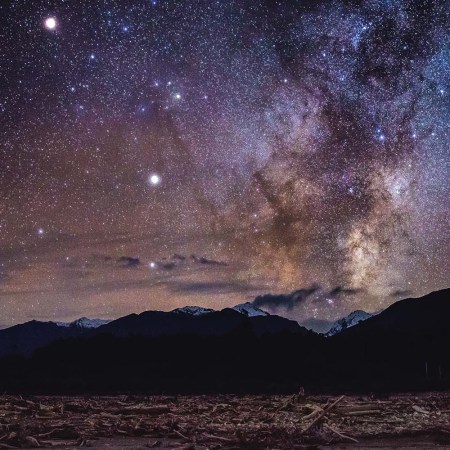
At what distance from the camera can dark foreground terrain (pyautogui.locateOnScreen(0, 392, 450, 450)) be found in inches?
400

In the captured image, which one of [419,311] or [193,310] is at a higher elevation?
[193,310]

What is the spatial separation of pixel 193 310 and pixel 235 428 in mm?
173972

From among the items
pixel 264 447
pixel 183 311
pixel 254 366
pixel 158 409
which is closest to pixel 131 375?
pixel 254 366

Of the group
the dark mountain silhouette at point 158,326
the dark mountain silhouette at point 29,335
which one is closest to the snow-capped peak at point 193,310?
the dark mountain silhouette at point 158,326

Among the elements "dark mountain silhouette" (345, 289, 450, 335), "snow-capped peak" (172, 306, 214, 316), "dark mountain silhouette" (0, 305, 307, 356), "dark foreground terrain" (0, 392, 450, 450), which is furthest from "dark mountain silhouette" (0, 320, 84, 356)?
"dark foreground terrain" (0, 392, 450, 450)

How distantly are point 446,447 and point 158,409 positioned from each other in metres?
9.93

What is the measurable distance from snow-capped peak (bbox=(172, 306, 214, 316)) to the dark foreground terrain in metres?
160

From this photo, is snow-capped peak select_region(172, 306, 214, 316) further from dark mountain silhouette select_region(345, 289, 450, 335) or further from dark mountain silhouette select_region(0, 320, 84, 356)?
dark mountain silhouette select_region(345, 289, 450, 335)

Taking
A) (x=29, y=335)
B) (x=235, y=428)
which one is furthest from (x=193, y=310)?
(x=235, y=428)

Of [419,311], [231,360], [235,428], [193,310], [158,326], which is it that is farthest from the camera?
[193,310]

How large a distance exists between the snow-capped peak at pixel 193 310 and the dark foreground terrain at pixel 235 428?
524ft

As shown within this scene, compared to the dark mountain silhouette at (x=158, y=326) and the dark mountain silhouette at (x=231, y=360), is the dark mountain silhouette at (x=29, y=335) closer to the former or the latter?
the dark mountain silhouette at (x=158, y=326)

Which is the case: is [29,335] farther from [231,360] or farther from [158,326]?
[231,360]

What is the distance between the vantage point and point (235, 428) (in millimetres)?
12242
